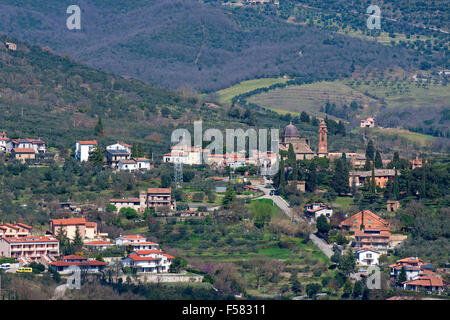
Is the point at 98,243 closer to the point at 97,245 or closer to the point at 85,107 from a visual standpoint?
the point at 97,245

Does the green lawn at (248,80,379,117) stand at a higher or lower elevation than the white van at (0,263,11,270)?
higher

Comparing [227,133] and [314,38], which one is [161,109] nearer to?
[227,133]

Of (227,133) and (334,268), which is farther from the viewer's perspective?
(227,133)

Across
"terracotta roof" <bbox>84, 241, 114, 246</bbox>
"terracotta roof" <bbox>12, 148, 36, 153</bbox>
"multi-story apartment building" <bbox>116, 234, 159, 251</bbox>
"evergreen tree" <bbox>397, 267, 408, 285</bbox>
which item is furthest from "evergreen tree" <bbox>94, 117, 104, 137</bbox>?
"evergreen tree" <bbox>397, 267, 408, 285</bbox>

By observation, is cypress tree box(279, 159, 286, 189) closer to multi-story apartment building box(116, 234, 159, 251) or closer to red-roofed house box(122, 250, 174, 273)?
multi-story apartment building box(116, 234, 159, 251)

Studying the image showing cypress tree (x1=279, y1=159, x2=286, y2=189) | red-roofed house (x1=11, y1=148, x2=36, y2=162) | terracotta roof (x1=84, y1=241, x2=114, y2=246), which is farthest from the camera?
red-roofed house (x1=11, y1=148, x2=36, y2=162)

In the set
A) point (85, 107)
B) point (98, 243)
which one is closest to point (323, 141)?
point (85, 107)

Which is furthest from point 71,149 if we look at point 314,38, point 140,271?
point 314,38
